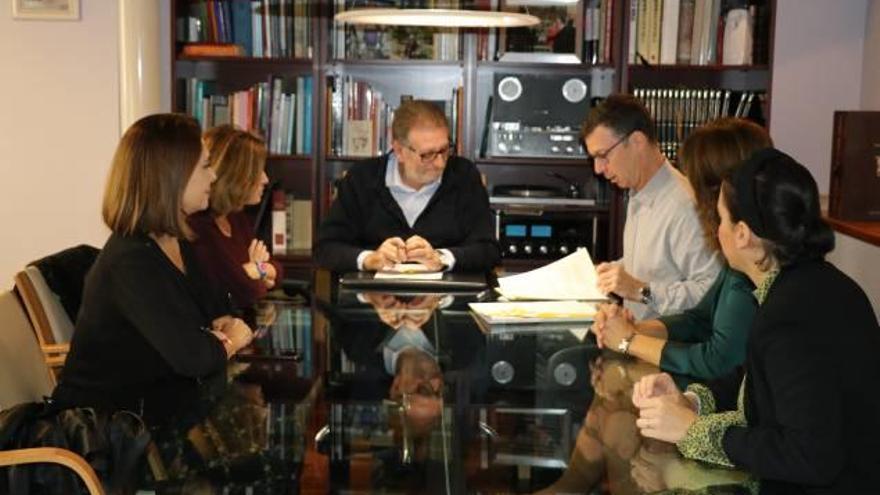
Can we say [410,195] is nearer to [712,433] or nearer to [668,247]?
[668,247]

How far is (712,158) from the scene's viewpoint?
2.68 meters

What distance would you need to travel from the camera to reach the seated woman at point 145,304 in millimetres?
2430

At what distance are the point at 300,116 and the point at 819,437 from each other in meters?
3.91

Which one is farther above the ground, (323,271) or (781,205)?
(781,205)

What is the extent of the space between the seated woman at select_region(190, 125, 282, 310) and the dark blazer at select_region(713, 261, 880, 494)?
1.88 meters

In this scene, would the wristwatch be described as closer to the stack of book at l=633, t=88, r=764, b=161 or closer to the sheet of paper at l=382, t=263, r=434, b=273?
the sheet of paper at l=382, t=263, r=434, b=273

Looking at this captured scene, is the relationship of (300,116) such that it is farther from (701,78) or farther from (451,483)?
(451,483)

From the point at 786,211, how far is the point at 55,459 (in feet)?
4.02

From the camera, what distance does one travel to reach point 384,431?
6.72 feet

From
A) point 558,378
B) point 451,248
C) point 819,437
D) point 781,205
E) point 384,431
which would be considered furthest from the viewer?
point 451,248

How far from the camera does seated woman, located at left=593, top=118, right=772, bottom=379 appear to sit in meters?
2.42

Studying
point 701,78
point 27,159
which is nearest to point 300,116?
point 27,159

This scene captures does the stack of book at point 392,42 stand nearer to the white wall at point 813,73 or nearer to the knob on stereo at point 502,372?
the white wall at point 813,73

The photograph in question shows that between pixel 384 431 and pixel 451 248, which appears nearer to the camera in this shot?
pixel 384 431
